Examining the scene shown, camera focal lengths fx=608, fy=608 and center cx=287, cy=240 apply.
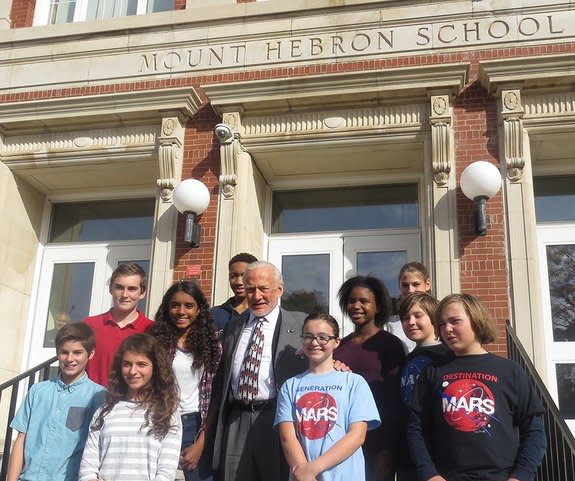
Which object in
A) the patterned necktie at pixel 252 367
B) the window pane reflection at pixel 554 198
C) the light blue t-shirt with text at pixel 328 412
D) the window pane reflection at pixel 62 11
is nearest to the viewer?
the light blue t-shirt with text at pixel 328 412

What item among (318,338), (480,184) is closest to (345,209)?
(480,184)

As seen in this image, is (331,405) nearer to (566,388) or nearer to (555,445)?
(555,445)

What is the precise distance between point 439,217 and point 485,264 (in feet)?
2.08

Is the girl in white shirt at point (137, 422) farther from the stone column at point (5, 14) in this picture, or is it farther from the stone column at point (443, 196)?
the stone column at point (5, 14)

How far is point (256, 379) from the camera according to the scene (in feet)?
10.8

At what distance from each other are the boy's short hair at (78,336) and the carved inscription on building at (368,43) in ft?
14.7

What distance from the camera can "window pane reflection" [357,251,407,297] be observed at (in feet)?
22.1

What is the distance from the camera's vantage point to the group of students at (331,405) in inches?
111

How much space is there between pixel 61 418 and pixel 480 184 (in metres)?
4.17

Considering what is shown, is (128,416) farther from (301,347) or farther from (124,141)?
(124,141)

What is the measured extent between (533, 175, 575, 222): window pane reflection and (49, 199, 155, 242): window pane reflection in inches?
181

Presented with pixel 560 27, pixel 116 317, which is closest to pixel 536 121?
pixel 560 27

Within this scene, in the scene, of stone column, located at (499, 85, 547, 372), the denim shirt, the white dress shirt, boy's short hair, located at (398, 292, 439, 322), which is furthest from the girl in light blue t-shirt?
stone column, located at (499, 85, 547, 372)

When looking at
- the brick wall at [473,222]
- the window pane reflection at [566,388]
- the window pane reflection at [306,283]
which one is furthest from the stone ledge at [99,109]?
the window pane reflection at [566,388]
